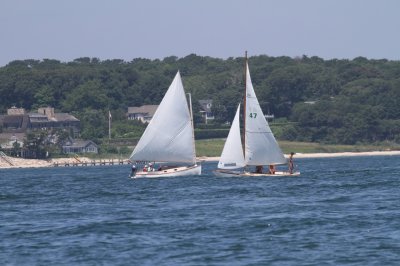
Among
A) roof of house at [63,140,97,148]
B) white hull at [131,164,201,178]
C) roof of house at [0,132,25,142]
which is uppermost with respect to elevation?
roof of house at [0,132,25,142]

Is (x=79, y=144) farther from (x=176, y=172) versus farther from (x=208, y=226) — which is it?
(x=208, y=226)

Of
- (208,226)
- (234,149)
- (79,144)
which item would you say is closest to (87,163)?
(79,144)

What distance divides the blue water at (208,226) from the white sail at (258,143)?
8788mm

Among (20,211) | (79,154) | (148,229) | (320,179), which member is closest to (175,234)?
(148,229)

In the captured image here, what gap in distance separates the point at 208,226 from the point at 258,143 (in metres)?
36.2

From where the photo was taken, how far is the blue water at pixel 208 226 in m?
41.0

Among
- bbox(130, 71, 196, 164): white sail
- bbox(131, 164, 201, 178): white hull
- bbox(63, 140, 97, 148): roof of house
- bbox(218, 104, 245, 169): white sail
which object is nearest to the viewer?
bbox(218, 104, 245, 169): white sail

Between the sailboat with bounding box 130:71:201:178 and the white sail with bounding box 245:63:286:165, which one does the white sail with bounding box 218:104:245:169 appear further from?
the sailboat with bounding box 130:71:201:178

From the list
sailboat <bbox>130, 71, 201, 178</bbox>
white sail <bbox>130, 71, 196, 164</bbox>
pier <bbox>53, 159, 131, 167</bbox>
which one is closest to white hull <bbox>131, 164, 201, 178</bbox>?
sailboat <bbox>130, 71, 201, 178</bbox>

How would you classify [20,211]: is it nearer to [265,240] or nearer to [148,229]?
[148,229]

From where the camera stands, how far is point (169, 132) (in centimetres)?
9112

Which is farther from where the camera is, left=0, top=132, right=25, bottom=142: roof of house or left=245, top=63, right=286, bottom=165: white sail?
left=0, top=132, right=25, bottom=142: roof of house

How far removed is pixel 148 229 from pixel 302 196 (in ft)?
59.2

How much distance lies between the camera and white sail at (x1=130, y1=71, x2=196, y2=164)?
90.9m
